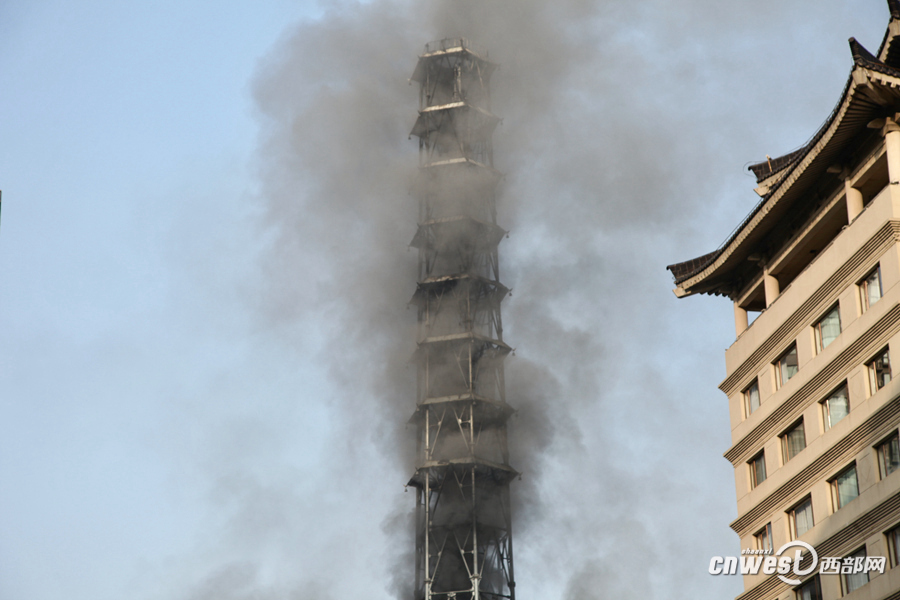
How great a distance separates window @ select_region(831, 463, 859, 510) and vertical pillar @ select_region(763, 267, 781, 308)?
8.26m

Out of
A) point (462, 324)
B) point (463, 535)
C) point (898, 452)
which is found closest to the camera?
point (898, 452)

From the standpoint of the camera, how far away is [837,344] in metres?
42.7

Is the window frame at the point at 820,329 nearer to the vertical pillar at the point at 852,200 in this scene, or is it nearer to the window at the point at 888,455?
the vertical pillar at the point at 852,200

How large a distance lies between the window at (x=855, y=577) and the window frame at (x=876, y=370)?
4.87 m

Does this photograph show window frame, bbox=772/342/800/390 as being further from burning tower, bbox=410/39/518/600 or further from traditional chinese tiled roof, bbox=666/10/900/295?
burning tower, bbox=410/39/518/600

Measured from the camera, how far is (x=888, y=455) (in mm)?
39562

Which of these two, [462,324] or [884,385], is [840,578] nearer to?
[884,385]

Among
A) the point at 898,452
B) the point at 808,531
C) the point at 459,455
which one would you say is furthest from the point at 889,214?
the point at 459,455

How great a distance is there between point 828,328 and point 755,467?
6.34 m

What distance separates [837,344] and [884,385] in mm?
2768

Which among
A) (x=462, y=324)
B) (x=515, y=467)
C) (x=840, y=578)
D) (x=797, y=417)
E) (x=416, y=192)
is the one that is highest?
(x=416, y=192)

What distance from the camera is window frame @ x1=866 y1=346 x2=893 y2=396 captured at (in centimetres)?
4034

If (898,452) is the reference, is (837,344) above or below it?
above

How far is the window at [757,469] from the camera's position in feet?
153
